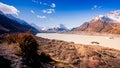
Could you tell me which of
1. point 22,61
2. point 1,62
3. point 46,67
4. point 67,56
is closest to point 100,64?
point 67,56

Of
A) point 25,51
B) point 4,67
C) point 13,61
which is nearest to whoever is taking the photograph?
point 4,67

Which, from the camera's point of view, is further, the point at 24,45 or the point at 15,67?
the point at 24,45

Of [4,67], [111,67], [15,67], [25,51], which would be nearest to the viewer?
[4,67]

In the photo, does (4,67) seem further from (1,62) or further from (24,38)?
(24,38)

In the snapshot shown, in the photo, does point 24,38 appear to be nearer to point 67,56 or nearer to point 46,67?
point 46,67

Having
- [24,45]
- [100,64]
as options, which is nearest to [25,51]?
[24,45]

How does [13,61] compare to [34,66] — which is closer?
[13,61]

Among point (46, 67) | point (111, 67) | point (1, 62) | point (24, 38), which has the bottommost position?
point (111, 67)

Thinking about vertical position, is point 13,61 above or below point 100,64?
above

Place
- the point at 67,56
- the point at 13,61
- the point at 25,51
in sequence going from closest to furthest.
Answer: the point at 13,61
the point at 25,51
the point at 67,56

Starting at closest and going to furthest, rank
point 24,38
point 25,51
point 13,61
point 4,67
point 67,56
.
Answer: point 4,67 → point 13,61 → point 25,51 → point 24,38 → point 67,56
